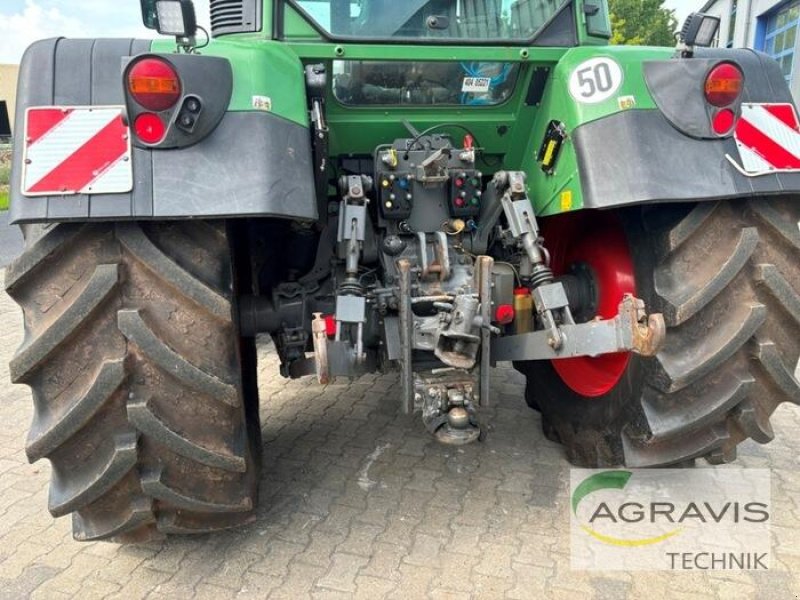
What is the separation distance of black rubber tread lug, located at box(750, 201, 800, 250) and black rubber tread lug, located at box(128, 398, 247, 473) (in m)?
2.01

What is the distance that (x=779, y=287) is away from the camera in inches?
90.7

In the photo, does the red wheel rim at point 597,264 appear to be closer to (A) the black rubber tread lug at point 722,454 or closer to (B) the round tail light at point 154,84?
(A) the black rubber tread lug at point 722,454

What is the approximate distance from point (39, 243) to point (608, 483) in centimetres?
249

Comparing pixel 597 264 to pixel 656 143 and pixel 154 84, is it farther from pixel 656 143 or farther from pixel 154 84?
pixel 154 84

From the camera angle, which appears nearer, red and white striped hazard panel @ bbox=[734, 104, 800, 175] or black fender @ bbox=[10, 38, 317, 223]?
black fender @ bbox=[10, 38, 317, 223]

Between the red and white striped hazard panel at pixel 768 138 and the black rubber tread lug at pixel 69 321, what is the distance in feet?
6.98

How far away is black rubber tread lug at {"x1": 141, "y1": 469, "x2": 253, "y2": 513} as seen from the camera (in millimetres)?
2131

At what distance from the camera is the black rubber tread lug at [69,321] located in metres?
1.98

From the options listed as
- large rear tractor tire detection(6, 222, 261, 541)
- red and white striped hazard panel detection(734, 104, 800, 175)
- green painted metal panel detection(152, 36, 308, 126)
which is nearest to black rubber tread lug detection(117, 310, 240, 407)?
large rear tractor tire detection(6, 222, 261, 541)

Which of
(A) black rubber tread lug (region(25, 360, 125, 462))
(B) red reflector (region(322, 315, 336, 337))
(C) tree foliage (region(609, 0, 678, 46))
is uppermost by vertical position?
(C) tree foliage (region(609, 0, 678, 46))

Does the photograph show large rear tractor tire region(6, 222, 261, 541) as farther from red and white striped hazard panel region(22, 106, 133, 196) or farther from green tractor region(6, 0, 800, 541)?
red and white striped hazard panel region(22, 106, 133, 196)

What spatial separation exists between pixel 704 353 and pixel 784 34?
16.9 meters

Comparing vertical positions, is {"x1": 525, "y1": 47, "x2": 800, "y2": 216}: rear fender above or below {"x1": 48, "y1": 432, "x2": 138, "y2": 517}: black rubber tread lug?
above

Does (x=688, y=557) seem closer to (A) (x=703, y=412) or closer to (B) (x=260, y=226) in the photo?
(A) (x=703, y=412)
